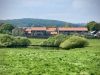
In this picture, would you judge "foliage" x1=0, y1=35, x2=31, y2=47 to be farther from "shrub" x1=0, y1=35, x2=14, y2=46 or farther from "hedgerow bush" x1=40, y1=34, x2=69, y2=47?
"hedgerow bush" x1=40, y1=34, x2=69, y2=47

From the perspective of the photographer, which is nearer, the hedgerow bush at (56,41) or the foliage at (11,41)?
the foliage at (11,41)

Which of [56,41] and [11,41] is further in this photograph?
[56,41]

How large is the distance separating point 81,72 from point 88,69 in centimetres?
92

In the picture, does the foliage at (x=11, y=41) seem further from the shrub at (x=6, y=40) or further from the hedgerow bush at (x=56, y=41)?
the hedgerow bush at (x=56, y=41)

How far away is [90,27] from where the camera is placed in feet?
252

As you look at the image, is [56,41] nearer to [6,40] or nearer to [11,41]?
[11,41]

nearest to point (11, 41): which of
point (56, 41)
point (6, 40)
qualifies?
point (6, 40)

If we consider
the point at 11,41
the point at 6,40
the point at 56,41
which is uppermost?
the point at 6,40

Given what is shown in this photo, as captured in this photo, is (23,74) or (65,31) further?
(65,31)

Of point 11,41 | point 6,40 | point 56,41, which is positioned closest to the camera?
point 11,41

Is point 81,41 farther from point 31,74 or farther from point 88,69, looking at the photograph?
point 31,74

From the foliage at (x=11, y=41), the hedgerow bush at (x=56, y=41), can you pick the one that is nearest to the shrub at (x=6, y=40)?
the foliage at (x=11, y=41)

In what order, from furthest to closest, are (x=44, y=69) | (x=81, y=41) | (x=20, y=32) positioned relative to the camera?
(x=20, y=32) < (x=81, y=41) < (x=44, y=69)

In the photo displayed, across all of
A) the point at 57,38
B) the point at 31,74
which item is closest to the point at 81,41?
the point at 57,38
